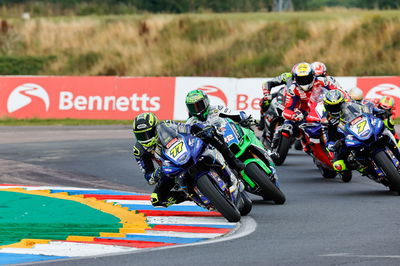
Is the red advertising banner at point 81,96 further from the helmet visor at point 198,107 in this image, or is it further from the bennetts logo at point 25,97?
the helmet visor at point 198,107

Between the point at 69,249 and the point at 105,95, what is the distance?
1843 cm

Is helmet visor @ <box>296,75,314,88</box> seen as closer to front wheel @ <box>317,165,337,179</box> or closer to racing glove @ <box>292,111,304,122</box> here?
racing glove @ <box>292,111,304,122</box>

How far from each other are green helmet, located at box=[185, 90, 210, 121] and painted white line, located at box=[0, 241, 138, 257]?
3.21 meters

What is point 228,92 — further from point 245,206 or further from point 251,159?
point 245,206

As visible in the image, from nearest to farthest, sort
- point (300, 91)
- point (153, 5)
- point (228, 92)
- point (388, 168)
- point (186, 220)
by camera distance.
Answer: point (186, 220) < point (388, 168) < point (300, 91) < point (228, 92) < point (153, 5)

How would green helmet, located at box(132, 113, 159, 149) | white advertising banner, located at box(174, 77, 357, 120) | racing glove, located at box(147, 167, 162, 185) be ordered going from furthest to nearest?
Answer: 1. white advertising banner, located at box(174, 77, 357, 120)
2. racing glove, located at box(147, 167, 162, 185)
3. green helmet, located at box(132, 113, 159, 149)

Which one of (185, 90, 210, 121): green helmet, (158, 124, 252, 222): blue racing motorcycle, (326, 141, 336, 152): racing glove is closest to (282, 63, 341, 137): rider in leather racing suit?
(326, 141, 336, 152): racing glove

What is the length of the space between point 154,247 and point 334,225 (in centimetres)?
218

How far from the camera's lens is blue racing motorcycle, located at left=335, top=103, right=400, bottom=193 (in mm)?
12344

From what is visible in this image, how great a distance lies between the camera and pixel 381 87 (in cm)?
2497

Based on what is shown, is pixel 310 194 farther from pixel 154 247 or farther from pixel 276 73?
pixel 276 73

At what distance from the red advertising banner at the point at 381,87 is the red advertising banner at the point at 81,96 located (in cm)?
526

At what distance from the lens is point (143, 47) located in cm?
4234

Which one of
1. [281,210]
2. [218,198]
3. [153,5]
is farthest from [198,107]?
[153,5]
